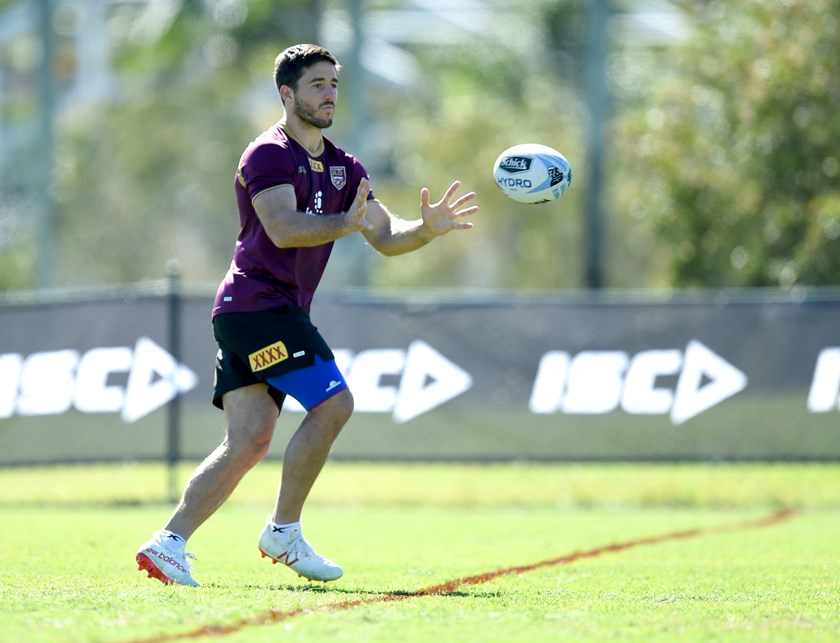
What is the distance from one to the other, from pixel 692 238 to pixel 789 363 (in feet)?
22.6

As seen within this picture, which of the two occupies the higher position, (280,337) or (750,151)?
(750,151)

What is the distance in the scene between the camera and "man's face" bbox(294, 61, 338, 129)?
23.8 feet

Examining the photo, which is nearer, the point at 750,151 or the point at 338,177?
the point at 338,177

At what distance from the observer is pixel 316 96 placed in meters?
7.25

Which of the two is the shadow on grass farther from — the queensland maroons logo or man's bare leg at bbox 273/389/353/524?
the queensland maroons logo

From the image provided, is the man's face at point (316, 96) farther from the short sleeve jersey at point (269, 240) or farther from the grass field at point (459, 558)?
the grass field at point (459, 558)

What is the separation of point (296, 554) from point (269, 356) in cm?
100

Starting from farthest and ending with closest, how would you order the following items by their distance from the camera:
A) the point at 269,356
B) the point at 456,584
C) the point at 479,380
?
1. the point at 479,380
2. the point at 456,584
3. the point at 269,356

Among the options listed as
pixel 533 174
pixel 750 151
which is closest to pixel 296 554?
pixel 533 174

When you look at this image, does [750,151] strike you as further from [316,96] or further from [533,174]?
[316,96]

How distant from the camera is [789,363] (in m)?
13.5

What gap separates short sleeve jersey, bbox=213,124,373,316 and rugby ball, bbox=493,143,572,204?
998 millimetres

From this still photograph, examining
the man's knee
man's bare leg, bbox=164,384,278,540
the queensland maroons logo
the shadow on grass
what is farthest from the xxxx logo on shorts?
the shadow on grass

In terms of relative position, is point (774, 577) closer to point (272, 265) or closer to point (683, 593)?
point (683, 593)
